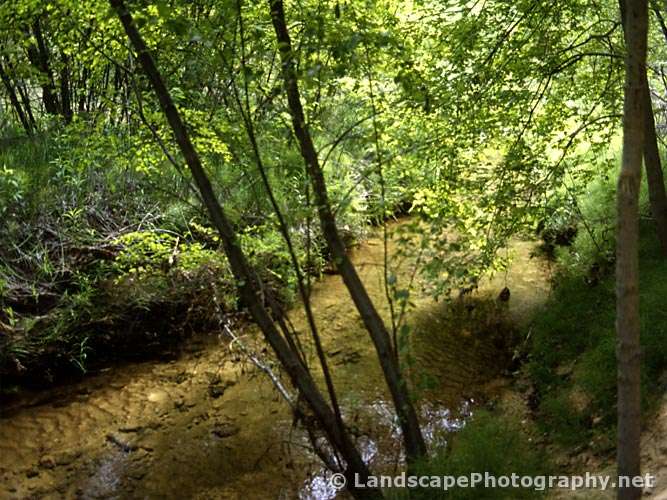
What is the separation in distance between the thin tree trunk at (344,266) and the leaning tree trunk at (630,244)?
1.44m

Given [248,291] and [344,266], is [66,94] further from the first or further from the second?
[344,266]

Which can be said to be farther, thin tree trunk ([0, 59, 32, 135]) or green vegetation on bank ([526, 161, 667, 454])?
thin tree trunk ([0, 59, 32, 135])

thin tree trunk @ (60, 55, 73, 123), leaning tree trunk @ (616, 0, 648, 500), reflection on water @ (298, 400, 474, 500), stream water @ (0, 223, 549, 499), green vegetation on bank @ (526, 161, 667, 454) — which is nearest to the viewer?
leaning tree trunk @ (616, 0, 648, 500)

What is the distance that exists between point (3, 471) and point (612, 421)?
4914mm

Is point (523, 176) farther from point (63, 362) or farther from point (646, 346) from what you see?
point (63, 362)

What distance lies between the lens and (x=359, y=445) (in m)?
4.98

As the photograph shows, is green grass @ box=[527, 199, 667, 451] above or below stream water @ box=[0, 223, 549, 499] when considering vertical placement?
above

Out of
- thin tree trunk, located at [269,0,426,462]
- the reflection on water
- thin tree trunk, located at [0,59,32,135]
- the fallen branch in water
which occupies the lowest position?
the reflection on water

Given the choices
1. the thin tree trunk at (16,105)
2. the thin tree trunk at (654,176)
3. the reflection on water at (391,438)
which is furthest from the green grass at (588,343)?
the thin tree trunk at (16,105)

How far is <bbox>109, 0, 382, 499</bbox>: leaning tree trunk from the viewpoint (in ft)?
11.3

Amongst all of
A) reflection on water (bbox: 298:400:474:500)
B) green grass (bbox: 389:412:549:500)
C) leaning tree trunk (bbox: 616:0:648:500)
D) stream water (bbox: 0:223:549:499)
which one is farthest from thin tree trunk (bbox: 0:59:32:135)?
leaning tree trunk (bbox: 616:0:648:500)

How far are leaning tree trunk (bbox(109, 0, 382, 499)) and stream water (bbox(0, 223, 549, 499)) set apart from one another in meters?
0.80

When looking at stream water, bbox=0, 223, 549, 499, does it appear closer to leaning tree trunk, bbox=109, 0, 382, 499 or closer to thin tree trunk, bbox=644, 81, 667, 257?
leaning tree trunk, bbox=109, 0, 382, 499

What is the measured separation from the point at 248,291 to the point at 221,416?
2.51 metres
